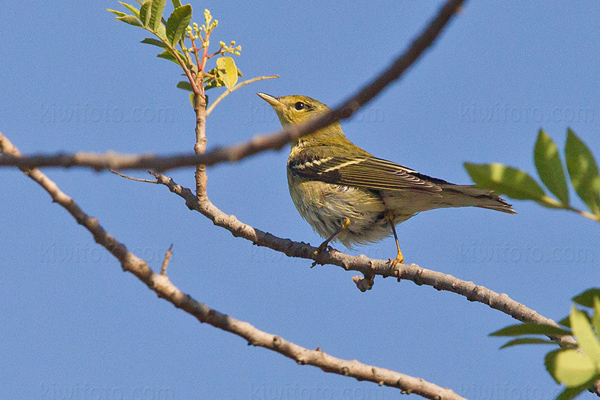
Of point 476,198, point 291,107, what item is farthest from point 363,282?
point 291,107

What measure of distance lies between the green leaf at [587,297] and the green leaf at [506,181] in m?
0.48

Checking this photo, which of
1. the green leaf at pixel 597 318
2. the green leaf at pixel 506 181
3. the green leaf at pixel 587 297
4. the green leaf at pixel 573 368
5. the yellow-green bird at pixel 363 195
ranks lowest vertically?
the green leaf at pixel 573 368

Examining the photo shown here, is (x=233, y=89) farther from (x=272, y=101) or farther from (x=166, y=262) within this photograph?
(x=272, y=101)

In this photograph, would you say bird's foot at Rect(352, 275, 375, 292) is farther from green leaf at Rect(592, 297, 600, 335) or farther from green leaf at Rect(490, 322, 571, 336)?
green leaf at Rect(592, 297, 600, 335)

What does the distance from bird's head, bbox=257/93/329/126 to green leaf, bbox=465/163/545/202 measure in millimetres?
7113

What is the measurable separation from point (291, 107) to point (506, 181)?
7291 mm

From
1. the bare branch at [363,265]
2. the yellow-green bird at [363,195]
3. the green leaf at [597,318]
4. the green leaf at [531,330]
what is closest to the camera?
the green leaf at [597,318]

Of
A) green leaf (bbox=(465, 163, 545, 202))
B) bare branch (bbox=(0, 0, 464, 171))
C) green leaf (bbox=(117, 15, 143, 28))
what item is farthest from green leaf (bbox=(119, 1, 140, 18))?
green leaf (bbox=(465, 163, 545, 202))

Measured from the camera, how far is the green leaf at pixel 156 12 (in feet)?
A: 14.0

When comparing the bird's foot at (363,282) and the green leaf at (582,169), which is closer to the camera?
the green leaf at (582,169)

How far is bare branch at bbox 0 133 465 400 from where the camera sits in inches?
95.3

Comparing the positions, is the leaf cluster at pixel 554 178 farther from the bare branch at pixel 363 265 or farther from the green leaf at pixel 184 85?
the green leaf at pixel 184 85

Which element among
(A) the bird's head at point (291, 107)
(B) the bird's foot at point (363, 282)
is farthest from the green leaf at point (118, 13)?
(A) the bird's head at point (291, 107)

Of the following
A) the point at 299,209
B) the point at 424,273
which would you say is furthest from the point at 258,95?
the point at 424,273
